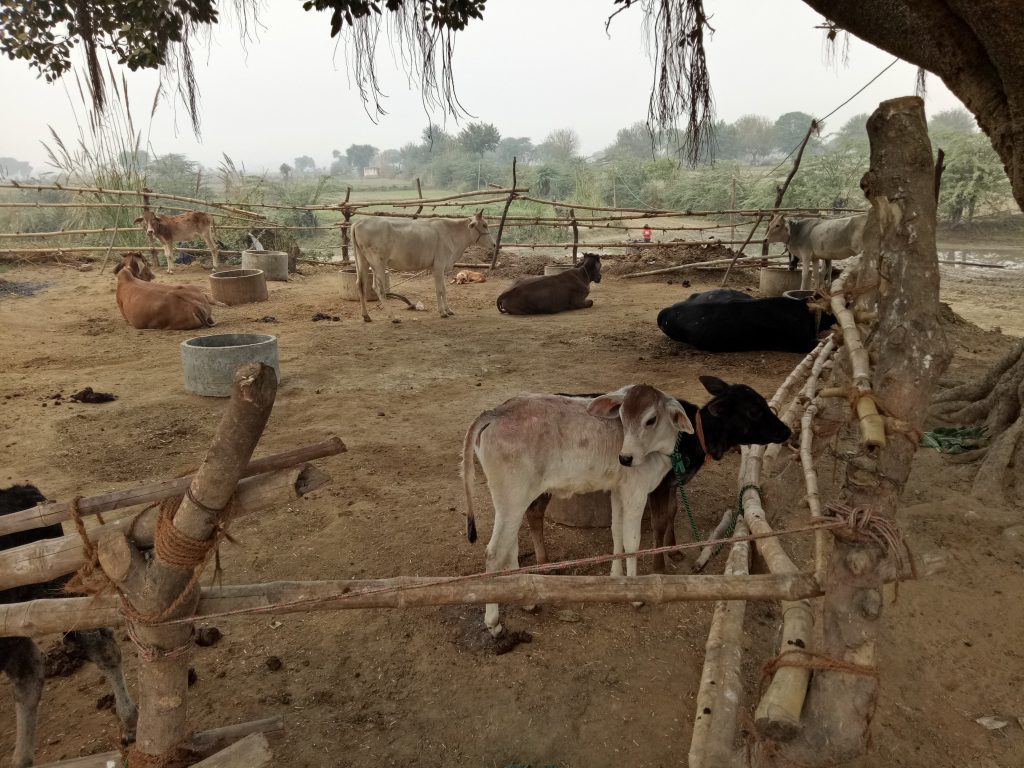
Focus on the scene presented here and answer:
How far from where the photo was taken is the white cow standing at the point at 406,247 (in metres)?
11.0

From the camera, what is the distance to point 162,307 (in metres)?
9.72

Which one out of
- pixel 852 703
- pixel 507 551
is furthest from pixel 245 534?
pixel 852 703

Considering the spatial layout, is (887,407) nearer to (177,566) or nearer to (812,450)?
(177,566)

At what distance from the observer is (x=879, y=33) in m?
2.89

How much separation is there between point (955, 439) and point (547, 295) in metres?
7.31

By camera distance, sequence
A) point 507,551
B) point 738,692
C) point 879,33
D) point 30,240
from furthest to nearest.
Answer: point 30,240 < point 507,551 < point 879,33 < point 738,692

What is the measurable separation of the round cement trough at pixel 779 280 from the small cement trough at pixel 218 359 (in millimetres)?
9137

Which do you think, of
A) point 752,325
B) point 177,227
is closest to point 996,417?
point 752,325

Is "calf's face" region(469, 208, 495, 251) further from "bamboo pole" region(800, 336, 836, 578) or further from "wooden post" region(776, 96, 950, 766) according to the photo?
"wooden post" region(776, 96, 950, 766)

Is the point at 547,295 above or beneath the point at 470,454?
above

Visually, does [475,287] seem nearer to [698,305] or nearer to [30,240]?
[698,305]

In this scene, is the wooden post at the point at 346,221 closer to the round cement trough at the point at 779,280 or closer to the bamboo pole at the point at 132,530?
the round cement trough at the point at 779,280

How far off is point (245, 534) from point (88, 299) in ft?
33.7

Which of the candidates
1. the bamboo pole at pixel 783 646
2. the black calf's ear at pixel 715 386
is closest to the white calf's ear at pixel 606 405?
the black calf's ear at pixel 715 386
